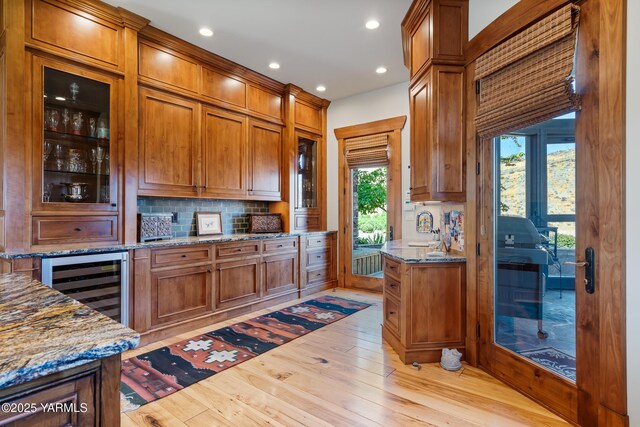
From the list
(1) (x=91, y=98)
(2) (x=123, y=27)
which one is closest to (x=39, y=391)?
(1) (x=91, y=98)

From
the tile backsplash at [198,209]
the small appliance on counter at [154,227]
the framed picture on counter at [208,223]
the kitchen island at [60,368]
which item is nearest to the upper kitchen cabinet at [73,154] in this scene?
the small appliance on counter at [154,227]

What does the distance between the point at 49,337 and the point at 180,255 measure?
8.71ft

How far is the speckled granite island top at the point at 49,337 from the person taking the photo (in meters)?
0.68

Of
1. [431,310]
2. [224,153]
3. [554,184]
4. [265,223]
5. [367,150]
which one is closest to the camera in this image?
[554,184]

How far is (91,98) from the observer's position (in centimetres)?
297

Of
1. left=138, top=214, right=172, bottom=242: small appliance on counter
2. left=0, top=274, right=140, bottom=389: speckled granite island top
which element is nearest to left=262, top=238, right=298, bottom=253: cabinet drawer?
left=138, top=214, right=172, bottom=242: small appliance on counter

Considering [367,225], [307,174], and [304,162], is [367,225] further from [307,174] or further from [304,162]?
[304,162]

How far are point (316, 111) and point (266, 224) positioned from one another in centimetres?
209

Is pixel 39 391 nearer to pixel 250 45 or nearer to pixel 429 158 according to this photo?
pixel 429 158

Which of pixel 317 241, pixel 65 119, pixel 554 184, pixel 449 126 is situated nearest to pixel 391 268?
pixel 449 126

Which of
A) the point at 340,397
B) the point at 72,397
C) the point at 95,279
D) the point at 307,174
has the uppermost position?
the point at 307,174

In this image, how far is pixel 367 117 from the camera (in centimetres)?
516

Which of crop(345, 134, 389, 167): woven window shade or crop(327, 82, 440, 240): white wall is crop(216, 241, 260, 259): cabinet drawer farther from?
crop(345, 134, 389, 167): woven window shade

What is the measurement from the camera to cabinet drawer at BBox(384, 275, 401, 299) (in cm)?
288
